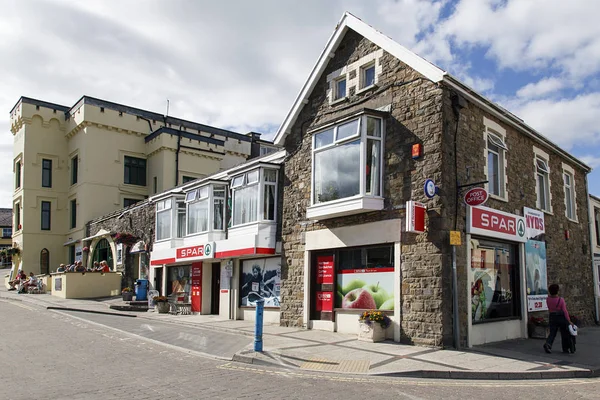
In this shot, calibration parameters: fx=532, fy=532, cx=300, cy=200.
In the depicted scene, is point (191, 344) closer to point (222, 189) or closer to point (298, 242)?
point (298, 242)

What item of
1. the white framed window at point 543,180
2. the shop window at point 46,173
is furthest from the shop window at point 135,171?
the white framed window at point 543,180

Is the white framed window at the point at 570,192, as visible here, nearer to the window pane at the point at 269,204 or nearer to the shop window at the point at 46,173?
the window pane at the point at 269,204

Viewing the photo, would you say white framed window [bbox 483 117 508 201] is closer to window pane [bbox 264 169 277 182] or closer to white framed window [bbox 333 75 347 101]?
white framed window [bbox 333 75 347 101]

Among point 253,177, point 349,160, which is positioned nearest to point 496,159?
point 349,160

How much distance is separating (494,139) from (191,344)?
9743mm

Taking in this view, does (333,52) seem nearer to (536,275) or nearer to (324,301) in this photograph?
(324,301)

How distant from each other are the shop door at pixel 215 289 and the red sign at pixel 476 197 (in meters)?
11.2

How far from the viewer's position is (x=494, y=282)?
14234mm

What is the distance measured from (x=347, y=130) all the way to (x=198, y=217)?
9524 millimetres

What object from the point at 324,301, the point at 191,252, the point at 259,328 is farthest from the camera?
the point at 191,252

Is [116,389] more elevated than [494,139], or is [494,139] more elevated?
[494,139]

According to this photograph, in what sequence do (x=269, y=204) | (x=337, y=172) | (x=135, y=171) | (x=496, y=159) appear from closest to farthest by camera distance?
(x=337, y=172)
(x=496, y=159)
(x=269, y=204)
(x=135, y=171)

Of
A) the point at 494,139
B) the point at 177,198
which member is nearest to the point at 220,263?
the point at 177,198

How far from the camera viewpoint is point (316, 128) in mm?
15016
